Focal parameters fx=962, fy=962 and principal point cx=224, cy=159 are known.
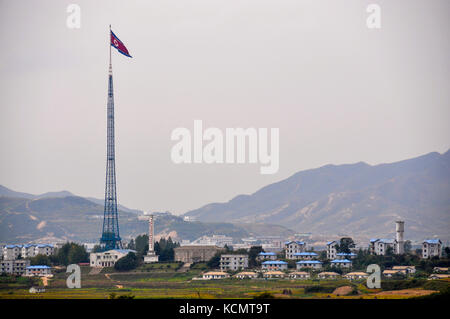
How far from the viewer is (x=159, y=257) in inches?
2879

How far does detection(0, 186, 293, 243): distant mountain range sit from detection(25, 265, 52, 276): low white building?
82934mm

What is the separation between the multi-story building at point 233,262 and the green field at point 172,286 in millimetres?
1777

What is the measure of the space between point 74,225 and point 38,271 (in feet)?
344

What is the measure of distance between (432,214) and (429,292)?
151 metres

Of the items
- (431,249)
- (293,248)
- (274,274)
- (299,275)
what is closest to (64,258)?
(293,248)

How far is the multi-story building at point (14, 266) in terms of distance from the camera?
72250 mm

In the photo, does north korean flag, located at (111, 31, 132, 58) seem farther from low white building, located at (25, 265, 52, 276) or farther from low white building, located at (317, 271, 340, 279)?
low white building, located at (317, 271, 340, 279)

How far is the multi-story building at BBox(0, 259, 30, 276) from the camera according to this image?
7225cm

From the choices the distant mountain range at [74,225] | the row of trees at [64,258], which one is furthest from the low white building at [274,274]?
the distant mountain range at [74,225]

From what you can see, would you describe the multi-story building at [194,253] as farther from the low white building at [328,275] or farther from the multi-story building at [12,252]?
the multi-story building at [12,252]

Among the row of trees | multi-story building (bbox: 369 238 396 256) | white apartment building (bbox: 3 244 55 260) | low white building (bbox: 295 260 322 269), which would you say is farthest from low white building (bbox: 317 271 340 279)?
white apartment building (bbox: 3 244 55 260)

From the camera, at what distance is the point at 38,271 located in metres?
68.7
